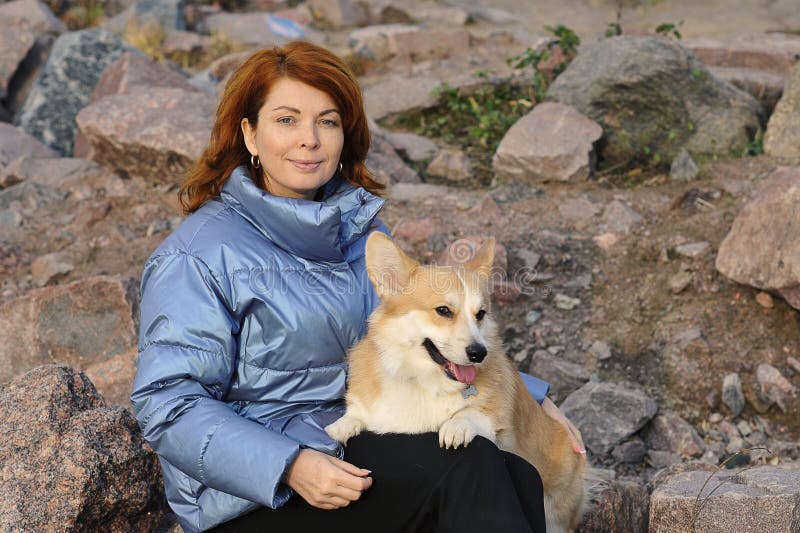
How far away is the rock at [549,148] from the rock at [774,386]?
2.43 metres

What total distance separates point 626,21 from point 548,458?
14.4 metres

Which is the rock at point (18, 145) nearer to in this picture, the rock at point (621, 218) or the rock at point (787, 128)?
the rock at point (621, 218)

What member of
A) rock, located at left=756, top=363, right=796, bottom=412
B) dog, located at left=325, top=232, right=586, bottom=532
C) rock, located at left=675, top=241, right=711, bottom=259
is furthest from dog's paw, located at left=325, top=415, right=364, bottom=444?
rock, located at left=675, top=241, right=711, bottom=259

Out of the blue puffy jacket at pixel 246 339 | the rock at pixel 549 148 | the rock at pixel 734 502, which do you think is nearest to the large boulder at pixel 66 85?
the rock at pixel 549 148

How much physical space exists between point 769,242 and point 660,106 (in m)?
2.33

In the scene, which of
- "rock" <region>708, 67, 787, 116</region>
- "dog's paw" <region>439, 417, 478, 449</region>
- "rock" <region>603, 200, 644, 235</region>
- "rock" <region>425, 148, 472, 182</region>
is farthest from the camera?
"rock" <region>708, 67, 787, 116</region>

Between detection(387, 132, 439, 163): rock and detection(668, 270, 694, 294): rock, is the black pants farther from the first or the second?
detection(387, 132, 439, 163): rock

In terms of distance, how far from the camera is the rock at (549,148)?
666cm

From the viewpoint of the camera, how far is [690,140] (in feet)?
22.4

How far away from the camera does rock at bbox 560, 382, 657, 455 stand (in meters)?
4.64

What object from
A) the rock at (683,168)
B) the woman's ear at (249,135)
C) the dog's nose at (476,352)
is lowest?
the rock at (683,168)

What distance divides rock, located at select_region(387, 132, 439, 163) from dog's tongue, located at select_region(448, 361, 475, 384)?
479 cm

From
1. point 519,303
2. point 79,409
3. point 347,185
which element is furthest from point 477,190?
point 79,409

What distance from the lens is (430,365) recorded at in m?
3.06
